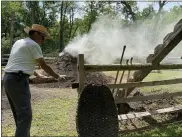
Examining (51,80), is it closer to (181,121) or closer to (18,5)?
(181,121)

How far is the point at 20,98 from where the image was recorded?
443 centimetres

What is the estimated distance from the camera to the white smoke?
68.8ft

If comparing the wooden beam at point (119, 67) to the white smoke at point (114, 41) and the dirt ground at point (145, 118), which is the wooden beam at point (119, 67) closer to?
the dirt ground at point (145, 118)

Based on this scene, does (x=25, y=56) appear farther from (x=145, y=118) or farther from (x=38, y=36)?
(x=145, y=118)

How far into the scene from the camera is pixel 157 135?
5.82 m

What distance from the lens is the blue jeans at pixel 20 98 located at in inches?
173

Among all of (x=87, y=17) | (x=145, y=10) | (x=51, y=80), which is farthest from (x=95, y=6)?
(x=51, y=80)

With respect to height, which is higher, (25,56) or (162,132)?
(25,56)

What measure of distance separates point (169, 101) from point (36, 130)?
4.05 metres

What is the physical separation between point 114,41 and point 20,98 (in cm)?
2816

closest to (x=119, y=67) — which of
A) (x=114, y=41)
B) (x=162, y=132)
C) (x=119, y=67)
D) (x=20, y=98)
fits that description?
(x=119, y=67)

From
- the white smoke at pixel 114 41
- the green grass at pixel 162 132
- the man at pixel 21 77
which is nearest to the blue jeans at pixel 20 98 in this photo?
the man at pixel 21 77

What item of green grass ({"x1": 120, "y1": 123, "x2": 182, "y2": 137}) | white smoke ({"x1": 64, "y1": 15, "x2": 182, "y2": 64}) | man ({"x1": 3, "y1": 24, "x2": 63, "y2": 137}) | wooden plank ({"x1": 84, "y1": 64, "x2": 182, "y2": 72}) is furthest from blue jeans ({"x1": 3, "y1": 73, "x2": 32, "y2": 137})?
white smoke ({"x1": 64, "y1": 15, "x2": 182, "y2": 64})

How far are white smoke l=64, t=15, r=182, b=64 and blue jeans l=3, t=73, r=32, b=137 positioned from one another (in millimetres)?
14016
